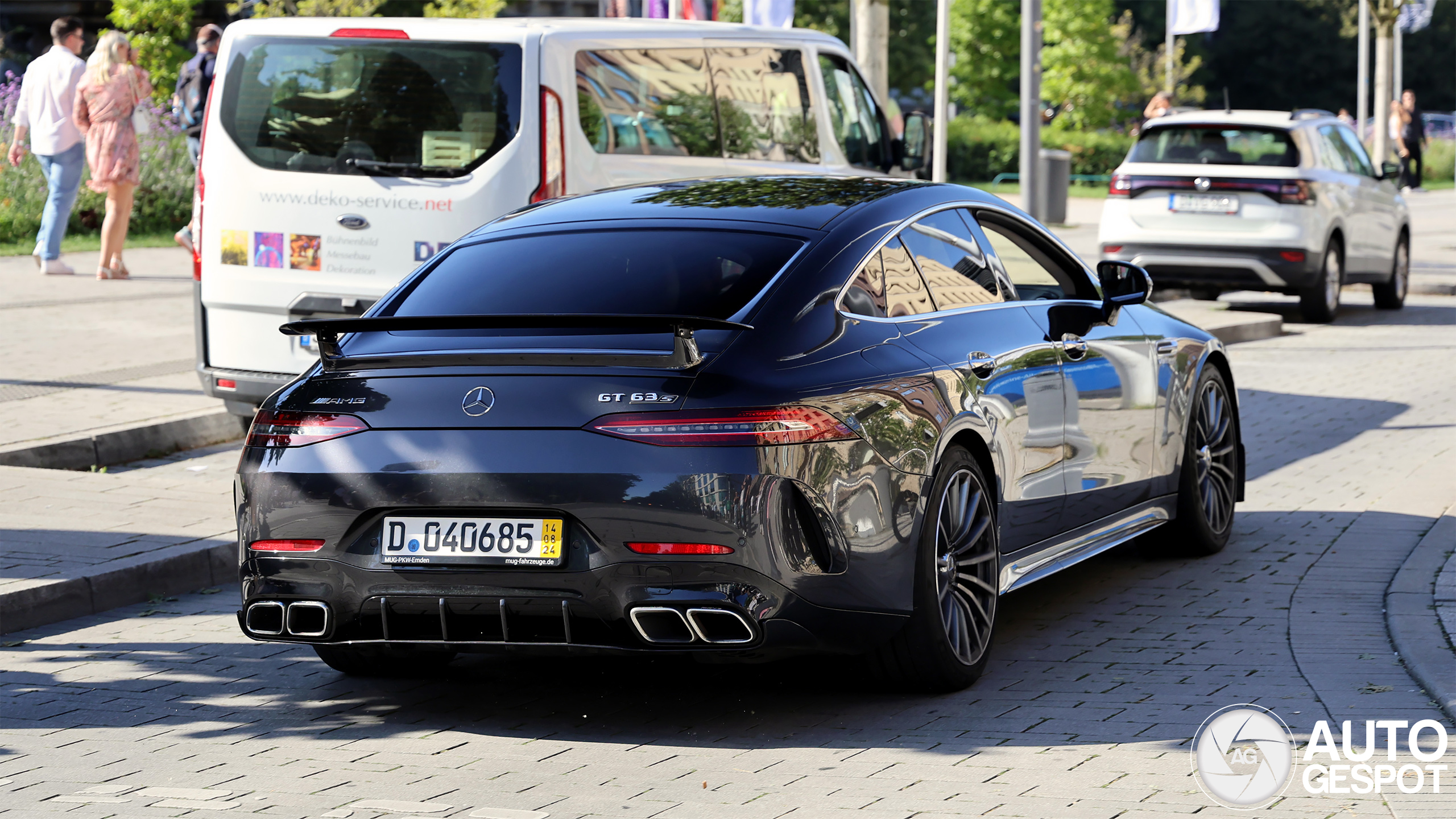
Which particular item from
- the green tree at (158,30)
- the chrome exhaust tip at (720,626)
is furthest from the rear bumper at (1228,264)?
the green tree at (158,30)

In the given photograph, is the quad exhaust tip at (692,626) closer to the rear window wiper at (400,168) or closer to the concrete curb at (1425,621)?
the concrete curb at (1425,621)

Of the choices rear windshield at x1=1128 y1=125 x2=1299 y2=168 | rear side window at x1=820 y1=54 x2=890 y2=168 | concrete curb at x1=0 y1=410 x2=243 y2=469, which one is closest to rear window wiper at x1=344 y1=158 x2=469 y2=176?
concrete curb at x1=0 y1=410 x2=243 y2=469

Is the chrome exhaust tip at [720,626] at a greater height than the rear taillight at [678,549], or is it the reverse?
the rear taillight at [678,549]

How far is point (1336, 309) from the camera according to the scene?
58.3ft

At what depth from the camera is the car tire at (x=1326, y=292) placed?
55.8 feet

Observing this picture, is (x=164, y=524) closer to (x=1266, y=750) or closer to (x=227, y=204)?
(x=227, y=204)

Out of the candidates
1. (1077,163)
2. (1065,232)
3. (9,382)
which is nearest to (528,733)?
(9,382)

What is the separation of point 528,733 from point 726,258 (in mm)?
1457

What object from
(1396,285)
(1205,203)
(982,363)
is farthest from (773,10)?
(982,363)

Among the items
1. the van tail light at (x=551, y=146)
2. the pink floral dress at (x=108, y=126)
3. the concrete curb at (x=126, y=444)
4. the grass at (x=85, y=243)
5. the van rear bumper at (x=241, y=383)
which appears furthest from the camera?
the grass at (x=85, y=243)

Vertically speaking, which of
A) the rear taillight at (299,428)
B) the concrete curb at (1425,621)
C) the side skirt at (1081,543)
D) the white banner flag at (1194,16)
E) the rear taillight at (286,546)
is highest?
the white banner flag at (1194,16)

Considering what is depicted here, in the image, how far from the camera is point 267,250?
31.7 ft

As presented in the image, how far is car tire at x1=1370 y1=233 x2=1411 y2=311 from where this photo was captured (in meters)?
18.8

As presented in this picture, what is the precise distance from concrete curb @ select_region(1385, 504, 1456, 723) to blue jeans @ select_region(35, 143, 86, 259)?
1246cm
